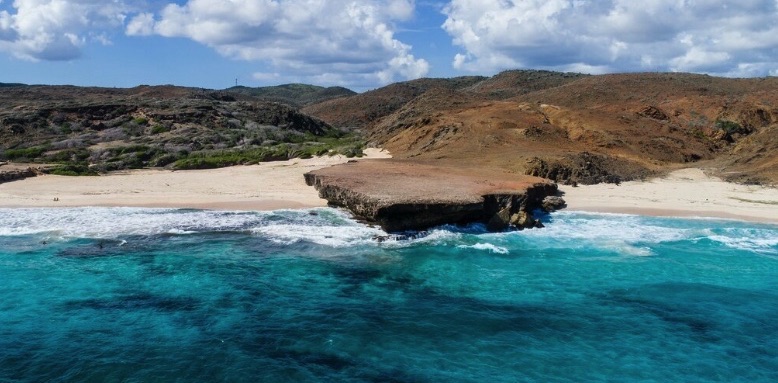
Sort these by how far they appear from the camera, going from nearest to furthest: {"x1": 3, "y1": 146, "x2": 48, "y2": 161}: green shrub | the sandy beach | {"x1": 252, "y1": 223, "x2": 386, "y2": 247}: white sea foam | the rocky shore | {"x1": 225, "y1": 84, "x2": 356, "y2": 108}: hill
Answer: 1. {"x1": 252, "y1": 223, "x2": 386, "y2": 247}: white sea foam
2. the sandy beach
3. the rocky shore
4. {"x1": 3, "y1": 146, "x2": 48, "y2": 161}: green shrub
5. {"x1": 225, "y1": 84, "x2": 356, "y2": 108}: hill

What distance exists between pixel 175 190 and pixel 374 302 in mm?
15125

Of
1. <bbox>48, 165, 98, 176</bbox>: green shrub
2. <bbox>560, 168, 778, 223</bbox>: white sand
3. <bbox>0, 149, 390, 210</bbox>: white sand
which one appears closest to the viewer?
<bbox>560, 168, 778, 223</bbox>: white sand

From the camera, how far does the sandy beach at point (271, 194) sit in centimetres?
2188

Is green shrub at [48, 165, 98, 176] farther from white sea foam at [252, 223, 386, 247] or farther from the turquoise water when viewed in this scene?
white sea foam at [252, 223, 386, 247]

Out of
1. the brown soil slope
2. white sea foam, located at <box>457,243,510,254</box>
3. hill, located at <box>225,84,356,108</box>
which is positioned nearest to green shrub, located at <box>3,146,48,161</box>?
the brown soil slope

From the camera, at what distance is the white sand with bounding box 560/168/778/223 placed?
21594 mm

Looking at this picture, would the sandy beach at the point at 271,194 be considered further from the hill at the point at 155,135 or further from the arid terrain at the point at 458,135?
the hill at the point at 155,135

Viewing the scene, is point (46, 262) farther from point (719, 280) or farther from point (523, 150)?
point (523, 150)

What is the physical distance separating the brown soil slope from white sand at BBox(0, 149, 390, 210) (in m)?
8.24

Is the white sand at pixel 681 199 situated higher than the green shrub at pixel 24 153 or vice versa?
the green shrub at pixel 24 153

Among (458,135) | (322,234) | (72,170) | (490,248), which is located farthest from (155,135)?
(490,248)

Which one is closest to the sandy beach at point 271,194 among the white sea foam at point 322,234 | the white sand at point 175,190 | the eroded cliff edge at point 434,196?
the white sand at point 175,190

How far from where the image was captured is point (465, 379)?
9.26 m

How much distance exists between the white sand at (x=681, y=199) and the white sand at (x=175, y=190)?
1109 cm
